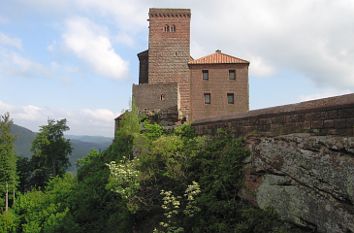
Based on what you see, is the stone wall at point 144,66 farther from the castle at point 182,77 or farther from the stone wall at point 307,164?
the stone wall at point 307,164

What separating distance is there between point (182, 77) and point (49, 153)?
67.9 feet

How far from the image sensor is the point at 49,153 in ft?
159

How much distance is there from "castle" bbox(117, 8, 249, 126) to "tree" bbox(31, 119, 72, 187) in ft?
50.8

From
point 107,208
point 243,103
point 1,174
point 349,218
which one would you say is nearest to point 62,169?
point 1,174

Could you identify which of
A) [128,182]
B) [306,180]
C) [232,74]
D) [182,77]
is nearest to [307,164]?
[306,180]

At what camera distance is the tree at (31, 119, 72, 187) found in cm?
4778

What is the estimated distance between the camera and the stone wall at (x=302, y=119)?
823cm

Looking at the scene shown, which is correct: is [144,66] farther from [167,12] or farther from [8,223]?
[8,223]

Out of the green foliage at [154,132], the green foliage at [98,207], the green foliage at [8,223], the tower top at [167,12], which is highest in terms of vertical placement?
the tower top at [167,12]

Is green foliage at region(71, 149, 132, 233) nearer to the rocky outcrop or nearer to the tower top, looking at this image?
the rocky outcrop

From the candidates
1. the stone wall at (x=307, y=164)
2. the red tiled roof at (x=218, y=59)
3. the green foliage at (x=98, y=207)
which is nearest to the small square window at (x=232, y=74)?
the red tiled roof at (x=218, y=59)

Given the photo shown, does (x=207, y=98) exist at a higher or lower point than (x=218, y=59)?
lower

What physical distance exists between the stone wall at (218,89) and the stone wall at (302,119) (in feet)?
55.8

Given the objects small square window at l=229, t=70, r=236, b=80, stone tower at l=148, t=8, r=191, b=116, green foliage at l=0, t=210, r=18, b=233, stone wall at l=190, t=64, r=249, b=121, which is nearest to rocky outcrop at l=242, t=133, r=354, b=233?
stone wall at l=190, t=64, r=249, b=121
